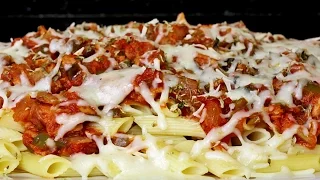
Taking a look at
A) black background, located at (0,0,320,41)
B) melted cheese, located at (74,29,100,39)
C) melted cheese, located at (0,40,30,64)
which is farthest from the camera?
black background, located at (0,0,320,41)

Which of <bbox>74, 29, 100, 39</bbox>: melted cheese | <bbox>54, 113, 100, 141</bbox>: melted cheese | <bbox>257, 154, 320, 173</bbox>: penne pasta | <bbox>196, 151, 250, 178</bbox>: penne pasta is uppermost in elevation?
<bbox>74, 29, 100, 39</bbox>: melted cheese

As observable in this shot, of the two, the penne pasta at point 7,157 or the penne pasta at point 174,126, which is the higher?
the penne pasta at point 174,126

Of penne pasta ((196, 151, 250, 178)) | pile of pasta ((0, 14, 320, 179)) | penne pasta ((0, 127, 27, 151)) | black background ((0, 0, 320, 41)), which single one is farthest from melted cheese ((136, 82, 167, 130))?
black background ((0, 0, 320, 41))

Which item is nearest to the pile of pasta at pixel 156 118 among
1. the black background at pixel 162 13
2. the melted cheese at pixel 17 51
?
the melted cheese at pixel 17 51

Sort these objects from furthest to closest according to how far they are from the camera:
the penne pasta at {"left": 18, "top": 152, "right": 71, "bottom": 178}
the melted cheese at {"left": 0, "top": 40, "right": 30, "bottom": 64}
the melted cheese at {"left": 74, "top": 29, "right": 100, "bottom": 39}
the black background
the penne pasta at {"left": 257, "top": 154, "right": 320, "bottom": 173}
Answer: the black background, the melted cheese at {"left": 74, "top": 29, "right": 100, "bottom": 39}, the melted cheese at {"left": 0, "top": 40, "right": 30, "bottom": 64}, the penne pasta at {"left": 257, "top": 154, "right": 320, "bottom": 173}, the penne pasta at {"left": 18, "top": 152, "right": 71, "bottom": 178}

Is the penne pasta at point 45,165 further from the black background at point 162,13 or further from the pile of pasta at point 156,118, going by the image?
the black background at point 162,13

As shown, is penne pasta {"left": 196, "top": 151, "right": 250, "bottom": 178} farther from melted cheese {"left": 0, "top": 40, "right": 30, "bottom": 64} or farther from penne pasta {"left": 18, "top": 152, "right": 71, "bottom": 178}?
melted cheese {"left": 0, "top": 40, "right": 30, "bottom": 64}

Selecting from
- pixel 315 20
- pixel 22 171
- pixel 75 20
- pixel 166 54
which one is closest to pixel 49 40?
pixel 166 54

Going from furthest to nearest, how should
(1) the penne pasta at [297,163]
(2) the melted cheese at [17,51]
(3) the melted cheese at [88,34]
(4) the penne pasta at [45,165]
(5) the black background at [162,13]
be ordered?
(5) the black background at [162,13] → (3) the melted cheese at [88,34] → (2) the melted cheese at [17,51] → (1) the penne pasta at [297,163] → (4) the penne pasta at [45,165]

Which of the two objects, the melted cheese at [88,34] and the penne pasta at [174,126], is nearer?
the penne pasta at [174,126]
